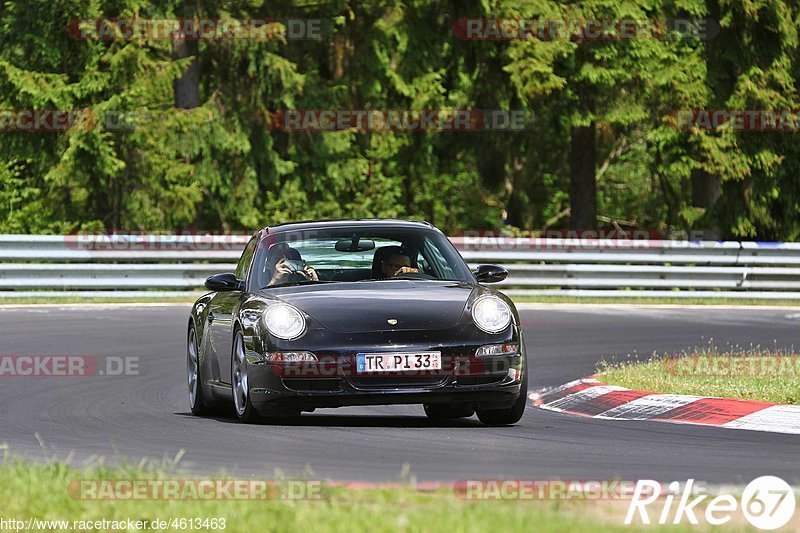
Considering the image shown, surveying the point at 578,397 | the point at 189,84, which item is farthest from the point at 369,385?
the point at 189,84

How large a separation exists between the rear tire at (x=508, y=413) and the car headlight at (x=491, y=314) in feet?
1.41

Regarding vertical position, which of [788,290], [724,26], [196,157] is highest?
[724,26]

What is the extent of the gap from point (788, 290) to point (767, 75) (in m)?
5.25

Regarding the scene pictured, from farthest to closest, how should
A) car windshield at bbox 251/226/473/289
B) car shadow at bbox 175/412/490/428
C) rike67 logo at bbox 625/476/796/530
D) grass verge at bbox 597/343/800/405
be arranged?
grass verge at bbox 597/343/800/405, car windshield at bbox 251/226/473/289, car shadow at bbox 175/412/490/428, rike67 logo at bbox 625/476/796/530

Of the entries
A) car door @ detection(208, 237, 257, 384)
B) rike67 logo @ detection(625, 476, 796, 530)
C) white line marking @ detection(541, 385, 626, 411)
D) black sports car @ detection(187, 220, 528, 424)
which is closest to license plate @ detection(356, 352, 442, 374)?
black sports car @ detection(187, 220, 528, 424)

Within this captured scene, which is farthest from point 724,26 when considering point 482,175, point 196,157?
point 196,157

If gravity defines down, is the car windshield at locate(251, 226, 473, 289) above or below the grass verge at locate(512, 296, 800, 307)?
above

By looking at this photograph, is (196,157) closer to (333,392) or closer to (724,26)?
(724,26)

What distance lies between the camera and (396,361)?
33.3 feet

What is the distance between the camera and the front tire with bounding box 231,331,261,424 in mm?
10586

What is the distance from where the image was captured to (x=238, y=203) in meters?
34.7

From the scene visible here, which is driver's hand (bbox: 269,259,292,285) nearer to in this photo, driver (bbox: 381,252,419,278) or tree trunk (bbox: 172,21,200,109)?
driver (bbox: 381,252,419,278)

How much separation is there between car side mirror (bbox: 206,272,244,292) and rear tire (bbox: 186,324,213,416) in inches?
34.2

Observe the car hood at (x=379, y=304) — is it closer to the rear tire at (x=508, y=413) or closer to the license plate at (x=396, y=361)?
the license plate at (x=396, y=361)
